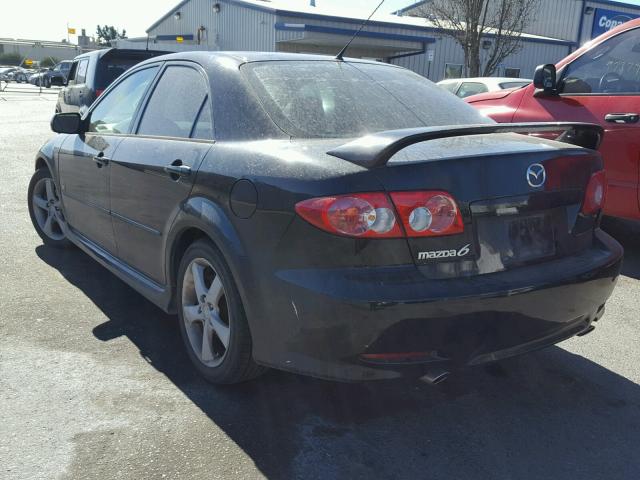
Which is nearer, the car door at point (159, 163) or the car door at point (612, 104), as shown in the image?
the car door at point (159, 163)

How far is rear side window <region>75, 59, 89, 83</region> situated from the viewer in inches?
451

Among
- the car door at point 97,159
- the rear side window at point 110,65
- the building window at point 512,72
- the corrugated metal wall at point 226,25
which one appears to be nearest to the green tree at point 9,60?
the corrugated metal wall at point 226,25

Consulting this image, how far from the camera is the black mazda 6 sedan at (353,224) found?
234 centimetres

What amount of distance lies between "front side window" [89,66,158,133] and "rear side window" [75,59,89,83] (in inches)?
295

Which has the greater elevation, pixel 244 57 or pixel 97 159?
pixel 244 57

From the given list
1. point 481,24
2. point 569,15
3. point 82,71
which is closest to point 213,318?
point 82,71

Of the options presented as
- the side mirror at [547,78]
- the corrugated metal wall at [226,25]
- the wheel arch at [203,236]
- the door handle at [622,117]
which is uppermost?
the corrugated metal wall at [226,25]

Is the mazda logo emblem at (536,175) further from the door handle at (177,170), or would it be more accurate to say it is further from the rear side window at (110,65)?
the rear side window at (110,65)

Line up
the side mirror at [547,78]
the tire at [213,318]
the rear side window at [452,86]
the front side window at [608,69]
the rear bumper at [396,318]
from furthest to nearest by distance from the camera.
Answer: the rear side window at [452,86] < the side mirror at [547,78] < the front side window at [608,69] < the tire at [213,318] < the rear bumper at [396,318]

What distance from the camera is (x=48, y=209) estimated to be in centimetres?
532

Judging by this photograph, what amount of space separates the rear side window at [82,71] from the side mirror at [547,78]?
8.57 meters

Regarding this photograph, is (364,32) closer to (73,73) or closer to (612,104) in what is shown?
(73,73)

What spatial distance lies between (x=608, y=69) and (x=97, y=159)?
4154 mm

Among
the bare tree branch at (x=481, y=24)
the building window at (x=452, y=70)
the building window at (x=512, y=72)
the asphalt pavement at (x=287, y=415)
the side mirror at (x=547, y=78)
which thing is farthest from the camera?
the building window at (x=512, y=72)
